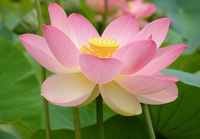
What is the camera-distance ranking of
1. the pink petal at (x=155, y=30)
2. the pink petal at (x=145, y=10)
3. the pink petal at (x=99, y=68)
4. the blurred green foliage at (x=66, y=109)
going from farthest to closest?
1. the pink petal at (x=145, y=10)
2. the blurred green foliage at (x=66, y=109)
3. the pink petal at (x=155, y=30)
4. the pink petal at (x=99, y=68)

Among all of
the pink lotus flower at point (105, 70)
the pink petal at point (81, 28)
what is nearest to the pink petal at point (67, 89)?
the pink lotus flower at point (105, 70)

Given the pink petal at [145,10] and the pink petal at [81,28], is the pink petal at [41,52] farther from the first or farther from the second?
the pink petal at [145,10]

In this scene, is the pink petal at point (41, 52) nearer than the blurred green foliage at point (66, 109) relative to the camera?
Yes

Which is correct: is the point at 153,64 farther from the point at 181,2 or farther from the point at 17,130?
the point at 181,2

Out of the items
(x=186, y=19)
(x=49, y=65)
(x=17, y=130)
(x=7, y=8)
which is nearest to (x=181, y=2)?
(x=186, y=19)

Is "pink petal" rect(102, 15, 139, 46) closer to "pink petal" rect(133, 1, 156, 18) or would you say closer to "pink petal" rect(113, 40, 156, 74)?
"pink petal" rect(113, 40, 156, 74)

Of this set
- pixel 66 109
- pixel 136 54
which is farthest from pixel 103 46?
pixel 66 109

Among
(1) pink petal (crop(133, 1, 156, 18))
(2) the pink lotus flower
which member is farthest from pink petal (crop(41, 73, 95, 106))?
(1) pink petal (crop(133, 1, 156, 18))
